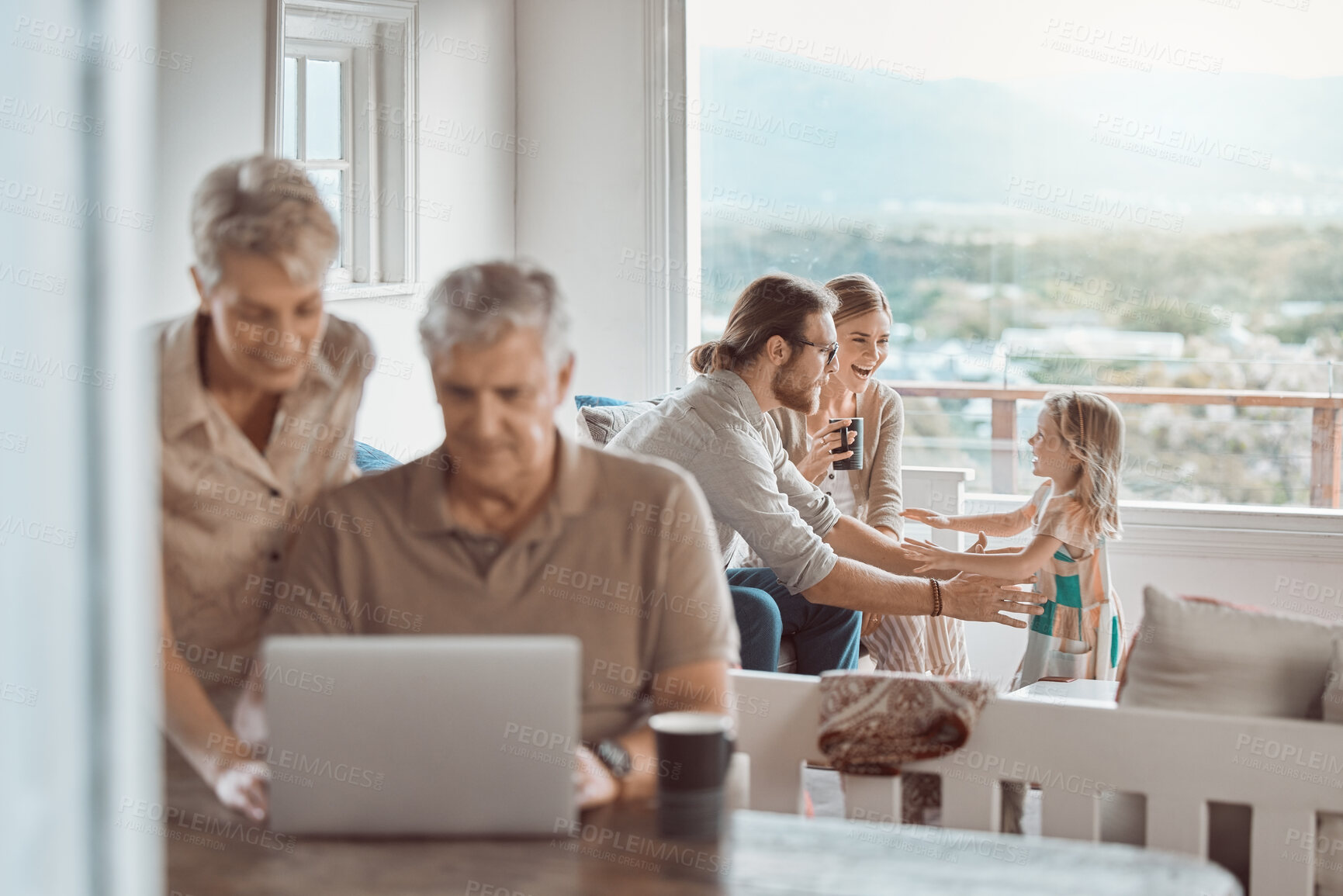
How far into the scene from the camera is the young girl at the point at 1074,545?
263 cm

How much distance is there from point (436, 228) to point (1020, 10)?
1.97 meters

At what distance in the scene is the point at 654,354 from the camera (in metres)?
3.62

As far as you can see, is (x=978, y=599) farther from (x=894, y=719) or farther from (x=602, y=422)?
(x=602, y=422)

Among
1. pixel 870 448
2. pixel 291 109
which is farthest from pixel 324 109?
pixel 870 448

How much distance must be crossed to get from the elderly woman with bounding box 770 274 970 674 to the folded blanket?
1040 mm

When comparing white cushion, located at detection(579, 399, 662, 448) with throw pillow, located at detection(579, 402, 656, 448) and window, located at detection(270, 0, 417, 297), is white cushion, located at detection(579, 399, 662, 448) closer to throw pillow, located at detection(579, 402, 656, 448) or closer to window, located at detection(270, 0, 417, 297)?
throw pillow, located at detection(579, 402, 656, 448)

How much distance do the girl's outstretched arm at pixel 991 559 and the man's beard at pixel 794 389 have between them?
1.58 feet

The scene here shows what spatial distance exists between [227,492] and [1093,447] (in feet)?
6.51

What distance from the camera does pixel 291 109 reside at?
2145 mm

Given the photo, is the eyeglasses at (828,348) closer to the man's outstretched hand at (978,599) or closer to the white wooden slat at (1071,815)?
the man's outstretched hand at (978,599)

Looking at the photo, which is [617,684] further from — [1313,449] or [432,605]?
[1313,449]

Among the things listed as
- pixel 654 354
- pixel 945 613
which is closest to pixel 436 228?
pixel 654 354

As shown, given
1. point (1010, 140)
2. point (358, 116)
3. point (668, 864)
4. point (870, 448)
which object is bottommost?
point (668, 864)

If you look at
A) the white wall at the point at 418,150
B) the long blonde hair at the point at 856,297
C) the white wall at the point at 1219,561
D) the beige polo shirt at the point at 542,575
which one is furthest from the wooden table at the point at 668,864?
the white wall at the point at 1219,561
